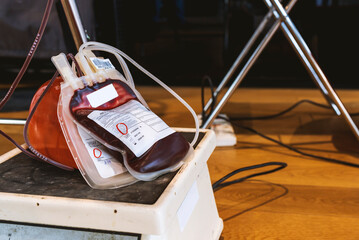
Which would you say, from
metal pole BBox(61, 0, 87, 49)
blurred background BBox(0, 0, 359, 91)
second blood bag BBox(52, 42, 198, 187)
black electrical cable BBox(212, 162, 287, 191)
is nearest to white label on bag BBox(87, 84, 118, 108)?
second blood bag BBox(52, 42, 198, 187)

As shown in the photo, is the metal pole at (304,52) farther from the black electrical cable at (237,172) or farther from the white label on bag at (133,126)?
the white label on bag at (133,126)

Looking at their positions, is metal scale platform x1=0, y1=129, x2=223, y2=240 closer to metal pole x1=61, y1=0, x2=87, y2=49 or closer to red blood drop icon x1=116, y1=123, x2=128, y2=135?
red blood drop icon x1=116, y1=123, x2=128, y2=135

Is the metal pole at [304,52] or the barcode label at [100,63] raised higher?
the barcode label at [100,63]

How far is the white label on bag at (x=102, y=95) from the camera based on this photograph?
42cm

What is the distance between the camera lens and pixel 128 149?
397 millimetres

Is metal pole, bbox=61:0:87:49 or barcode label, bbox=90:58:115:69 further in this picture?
metal pole, bbox=61:0:87:49

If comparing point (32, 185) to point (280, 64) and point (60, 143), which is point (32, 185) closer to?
point (60, 143)

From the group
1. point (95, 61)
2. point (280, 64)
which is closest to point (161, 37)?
point (280, 64)

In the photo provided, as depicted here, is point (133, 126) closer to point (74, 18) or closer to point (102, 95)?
point (102, 95)

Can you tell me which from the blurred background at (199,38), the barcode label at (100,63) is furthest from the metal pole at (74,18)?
the blurred background at (199,38)

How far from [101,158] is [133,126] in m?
0.05

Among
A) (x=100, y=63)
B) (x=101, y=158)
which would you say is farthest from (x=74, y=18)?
(x=101, y=158)

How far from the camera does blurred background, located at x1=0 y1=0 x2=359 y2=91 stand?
1295 millimetres

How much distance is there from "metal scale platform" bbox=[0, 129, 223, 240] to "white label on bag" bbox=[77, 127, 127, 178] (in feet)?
0.08
